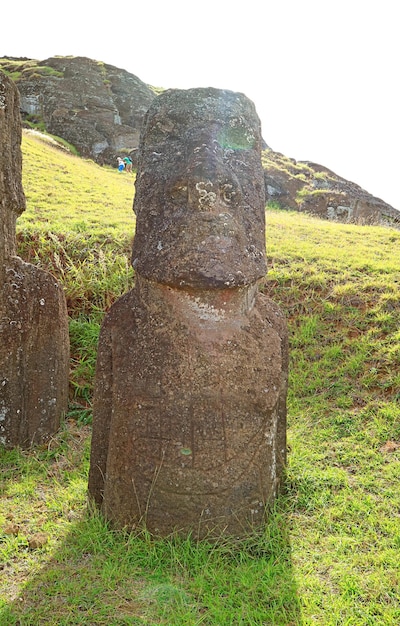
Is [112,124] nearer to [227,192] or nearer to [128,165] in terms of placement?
[128,165]

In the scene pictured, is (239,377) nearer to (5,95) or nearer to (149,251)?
(149,251)

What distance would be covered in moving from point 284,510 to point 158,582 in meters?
0.87

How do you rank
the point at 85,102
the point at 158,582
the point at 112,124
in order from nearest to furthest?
1. the point at 158,582
2. the point at 112,124
3. the point at 85,102

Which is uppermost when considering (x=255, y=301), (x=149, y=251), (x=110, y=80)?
(x=110, y=80)

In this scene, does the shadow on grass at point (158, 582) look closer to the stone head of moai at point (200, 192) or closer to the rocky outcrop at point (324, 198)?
the stone head of moai at point (200, 192)

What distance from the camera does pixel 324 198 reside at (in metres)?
18.4

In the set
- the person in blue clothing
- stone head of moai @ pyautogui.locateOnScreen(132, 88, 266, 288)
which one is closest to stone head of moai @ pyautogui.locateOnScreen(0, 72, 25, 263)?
stone head of moai @ pyautogui.locateOnScreen(132, 88, 266, 288)

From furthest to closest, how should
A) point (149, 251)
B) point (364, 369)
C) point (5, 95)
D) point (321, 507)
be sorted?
point (364, 369) < point (5, 95) < point (321, 507) < point (149, 251)

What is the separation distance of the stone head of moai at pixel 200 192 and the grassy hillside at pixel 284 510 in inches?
51.8

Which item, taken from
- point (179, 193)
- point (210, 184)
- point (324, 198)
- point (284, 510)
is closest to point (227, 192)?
point (210, 184)

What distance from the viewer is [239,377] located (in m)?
2.80

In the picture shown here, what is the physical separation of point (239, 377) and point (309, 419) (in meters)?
1.71

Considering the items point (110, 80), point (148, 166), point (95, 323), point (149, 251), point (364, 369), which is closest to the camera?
point (149, 251)

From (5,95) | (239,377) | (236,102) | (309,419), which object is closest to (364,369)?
(309,419)
